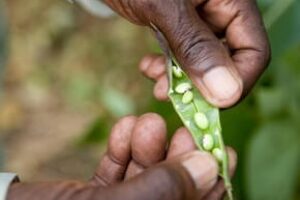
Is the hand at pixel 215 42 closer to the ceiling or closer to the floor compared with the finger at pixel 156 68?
closer to the ceiling

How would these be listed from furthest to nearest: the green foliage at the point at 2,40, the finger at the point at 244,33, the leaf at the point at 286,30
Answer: the green foliage at the point at 2,40
the leaf at the point at 286,30
the finger at the point at 244,33

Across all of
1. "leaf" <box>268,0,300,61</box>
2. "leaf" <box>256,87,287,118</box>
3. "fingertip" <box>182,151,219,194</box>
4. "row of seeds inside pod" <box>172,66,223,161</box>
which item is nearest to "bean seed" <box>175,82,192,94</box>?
"row of seeds inside pod" <box>172,66,223,161</box>

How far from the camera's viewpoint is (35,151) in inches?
98.5

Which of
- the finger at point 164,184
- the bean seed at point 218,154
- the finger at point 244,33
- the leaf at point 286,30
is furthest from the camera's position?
the leaf at point 286,30

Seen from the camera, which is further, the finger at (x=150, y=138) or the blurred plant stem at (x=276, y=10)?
the blurred plant stem at (x=276, y=10)

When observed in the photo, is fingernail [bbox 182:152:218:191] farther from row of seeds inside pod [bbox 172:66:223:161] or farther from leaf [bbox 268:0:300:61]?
leaf [bbox 268:0:300:61]

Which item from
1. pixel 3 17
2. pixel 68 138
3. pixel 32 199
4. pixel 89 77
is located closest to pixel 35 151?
pixel 68 138

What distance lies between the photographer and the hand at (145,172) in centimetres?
88

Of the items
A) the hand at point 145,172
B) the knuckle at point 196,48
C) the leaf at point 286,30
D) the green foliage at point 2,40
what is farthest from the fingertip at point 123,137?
the green foliage at point 2,40

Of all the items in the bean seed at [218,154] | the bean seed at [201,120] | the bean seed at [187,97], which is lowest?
the bean seed at [218,154]

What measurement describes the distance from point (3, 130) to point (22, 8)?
56 centimetres

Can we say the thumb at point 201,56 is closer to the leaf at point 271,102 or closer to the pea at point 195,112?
the pea at point 195,112

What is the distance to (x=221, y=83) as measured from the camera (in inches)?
40.8

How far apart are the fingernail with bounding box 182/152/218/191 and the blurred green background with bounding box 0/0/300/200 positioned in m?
0.53
